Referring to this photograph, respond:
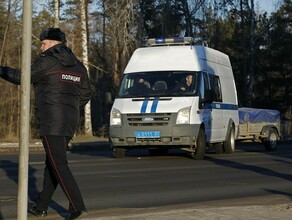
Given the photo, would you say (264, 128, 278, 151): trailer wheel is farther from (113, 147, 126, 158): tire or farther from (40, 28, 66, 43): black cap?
(40, 28, 66, 43): black cap

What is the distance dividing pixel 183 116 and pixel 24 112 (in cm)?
1223

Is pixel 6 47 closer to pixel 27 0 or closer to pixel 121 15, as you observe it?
pixel 121 15

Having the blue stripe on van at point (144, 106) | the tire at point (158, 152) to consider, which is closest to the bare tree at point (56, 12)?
the tire at point (158, 152)

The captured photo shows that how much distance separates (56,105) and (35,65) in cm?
49

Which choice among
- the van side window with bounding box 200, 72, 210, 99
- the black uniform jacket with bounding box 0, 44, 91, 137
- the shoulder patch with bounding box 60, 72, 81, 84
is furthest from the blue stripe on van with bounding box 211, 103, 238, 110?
the black uniform jacket with bounding box 0, 44, 91, 137

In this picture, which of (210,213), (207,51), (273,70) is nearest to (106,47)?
(273,70)

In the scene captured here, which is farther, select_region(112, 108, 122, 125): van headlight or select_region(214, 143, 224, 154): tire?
select_region(214, 143, 224, 154): tire

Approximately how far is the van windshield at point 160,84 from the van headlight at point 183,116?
0.57 metres

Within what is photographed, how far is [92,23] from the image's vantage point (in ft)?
174

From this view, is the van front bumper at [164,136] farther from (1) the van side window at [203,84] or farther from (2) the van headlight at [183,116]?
(1) the van side window at [203,84]

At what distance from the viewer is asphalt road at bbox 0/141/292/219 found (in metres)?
10.1

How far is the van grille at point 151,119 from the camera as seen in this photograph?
1705 cm

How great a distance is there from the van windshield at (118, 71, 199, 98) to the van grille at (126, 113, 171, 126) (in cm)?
70

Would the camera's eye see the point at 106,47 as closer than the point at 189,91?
No
